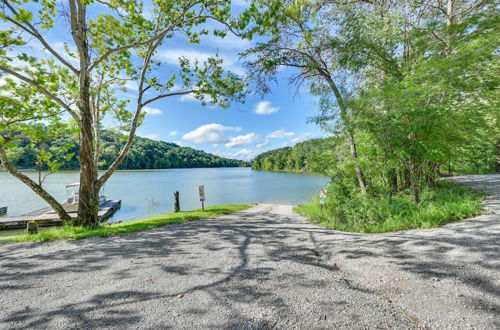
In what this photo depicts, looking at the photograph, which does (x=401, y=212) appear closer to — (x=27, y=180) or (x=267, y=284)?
(x=267, y=284)

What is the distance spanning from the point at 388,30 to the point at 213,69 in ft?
19.9

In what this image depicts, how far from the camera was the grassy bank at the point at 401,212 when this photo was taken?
15.7 ft

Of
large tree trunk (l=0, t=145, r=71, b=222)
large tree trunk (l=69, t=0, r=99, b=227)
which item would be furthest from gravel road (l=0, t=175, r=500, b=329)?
large tree trunk (l=0, t=145, r=71, b=222)

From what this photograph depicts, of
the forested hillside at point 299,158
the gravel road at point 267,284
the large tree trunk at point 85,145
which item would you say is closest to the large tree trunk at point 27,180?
the large tree trunk at point 85,145

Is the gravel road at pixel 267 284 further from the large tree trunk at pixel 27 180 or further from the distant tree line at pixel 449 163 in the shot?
the distant tree line at pixel 449 163

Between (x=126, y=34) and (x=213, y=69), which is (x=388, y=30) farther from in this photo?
(x=126, y=34)

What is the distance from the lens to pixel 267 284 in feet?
9.05

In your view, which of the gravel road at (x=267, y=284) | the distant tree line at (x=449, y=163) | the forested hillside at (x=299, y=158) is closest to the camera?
the gravel road at (x=267, y=284)

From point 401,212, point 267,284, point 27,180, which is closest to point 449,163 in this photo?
point 401,212

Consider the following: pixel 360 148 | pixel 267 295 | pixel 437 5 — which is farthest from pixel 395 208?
pixel 437 5

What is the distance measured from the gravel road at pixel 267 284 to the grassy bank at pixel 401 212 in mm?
495

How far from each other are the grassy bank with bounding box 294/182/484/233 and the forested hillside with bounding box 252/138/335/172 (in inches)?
93.0

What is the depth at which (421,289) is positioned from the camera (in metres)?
2.44

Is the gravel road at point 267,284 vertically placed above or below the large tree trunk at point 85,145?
below
